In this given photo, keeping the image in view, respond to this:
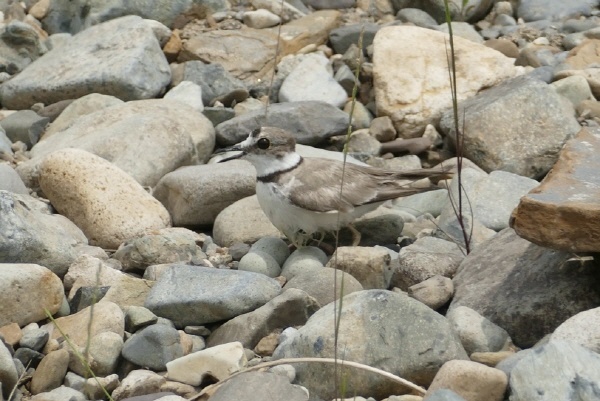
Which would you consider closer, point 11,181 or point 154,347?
point 154,347

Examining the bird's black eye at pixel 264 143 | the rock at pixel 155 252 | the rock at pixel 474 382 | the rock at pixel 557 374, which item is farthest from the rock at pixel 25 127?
the rock at pixel 557 374

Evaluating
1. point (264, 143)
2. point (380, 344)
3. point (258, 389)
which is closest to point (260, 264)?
point (264, 143)

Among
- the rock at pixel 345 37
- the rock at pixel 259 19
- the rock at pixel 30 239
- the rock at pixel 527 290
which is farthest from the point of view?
the rock at pixel 259 19

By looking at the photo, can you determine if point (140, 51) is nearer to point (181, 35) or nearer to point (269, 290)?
point (181, 35)

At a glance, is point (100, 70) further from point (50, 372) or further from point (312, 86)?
point (50, 372)

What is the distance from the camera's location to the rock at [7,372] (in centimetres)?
473

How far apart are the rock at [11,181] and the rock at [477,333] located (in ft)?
11.2

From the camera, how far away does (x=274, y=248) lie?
6.54 metres

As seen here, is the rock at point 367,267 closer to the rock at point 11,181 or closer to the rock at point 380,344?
the rock at point 380,344

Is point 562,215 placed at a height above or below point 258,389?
above

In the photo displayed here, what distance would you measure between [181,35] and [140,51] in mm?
959

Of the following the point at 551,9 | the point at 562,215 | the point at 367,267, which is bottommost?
the point at 551,9

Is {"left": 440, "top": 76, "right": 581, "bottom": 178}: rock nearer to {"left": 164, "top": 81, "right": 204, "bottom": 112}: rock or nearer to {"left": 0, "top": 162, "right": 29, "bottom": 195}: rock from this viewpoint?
{"left": 164, "top": 81, "right": 204, "bottom": 112}: rock

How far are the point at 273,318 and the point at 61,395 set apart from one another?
109cm
